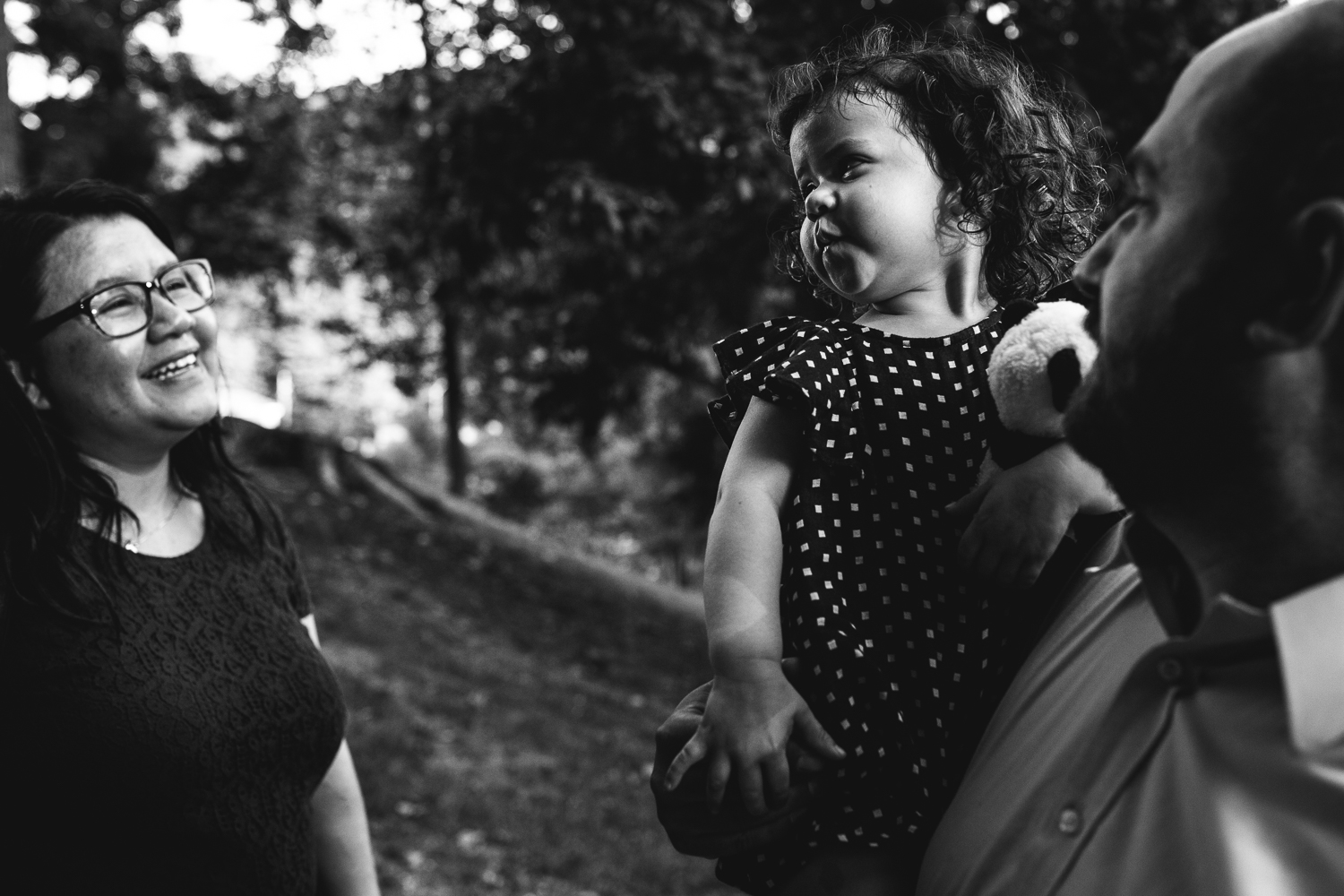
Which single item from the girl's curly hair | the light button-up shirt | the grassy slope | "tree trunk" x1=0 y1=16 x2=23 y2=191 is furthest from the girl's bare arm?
"tree trunk" x1=0 y1=16 x2=23 y2=191

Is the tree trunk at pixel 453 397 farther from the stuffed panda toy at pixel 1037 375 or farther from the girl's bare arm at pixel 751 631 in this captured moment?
the stuffed panda toy at pixel 1037 375

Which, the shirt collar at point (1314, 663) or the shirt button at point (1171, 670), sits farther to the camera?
the shirt button at point (1171, 670)

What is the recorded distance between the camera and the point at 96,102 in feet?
45.0

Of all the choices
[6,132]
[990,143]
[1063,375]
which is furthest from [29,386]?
[6,132]

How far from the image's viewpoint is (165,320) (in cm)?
271

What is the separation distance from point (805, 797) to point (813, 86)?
1.12m

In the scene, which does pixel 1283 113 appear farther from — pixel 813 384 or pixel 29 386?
pixel 29 386

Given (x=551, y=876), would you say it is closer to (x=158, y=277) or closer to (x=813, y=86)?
(x=158, y=277)

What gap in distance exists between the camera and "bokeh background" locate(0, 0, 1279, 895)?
276 inches

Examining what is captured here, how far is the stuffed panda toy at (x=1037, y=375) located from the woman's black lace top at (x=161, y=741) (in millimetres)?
1669

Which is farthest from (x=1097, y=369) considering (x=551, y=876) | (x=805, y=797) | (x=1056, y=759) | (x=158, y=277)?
(x=551, y=876)

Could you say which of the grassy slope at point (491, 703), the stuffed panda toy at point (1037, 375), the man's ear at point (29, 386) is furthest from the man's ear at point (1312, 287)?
the grassy slope at point (491, 703)

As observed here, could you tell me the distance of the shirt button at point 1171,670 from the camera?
4.07 feet

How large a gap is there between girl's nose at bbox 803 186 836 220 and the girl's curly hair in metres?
0.17
